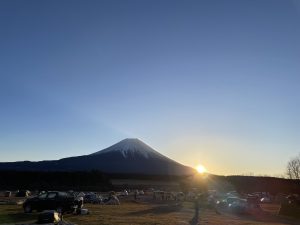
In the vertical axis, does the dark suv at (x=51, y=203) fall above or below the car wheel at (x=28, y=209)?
above

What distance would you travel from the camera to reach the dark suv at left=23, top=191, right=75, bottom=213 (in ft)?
124

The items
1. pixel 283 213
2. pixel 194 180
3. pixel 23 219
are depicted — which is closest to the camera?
pixel 23 219

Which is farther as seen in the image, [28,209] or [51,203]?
[28,209]

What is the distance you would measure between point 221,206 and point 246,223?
2099cm

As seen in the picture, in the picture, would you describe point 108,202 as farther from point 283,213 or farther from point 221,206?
point 283,213

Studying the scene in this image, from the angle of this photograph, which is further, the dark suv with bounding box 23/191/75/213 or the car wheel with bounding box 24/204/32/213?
the car wheel with bounding box 24/204/32/213

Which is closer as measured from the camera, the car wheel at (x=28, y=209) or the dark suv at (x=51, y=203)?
the dark suv at (x=51, y=203)

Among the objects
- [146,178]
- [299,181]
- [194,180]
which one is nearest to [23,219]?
[194,180]

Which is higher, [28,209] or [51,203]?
[51,203]

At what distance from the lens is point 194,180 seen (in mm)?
74812

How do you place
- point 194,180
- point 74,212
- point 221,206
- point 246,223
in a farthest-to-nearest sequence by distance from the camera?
point 194,180, point 221,206, point 74,212, point 246,223

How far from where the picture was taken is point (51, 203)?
3806cm

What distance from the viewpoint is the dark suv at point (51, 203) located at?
3788 cm

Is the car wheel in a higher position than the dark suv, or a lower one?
lower
